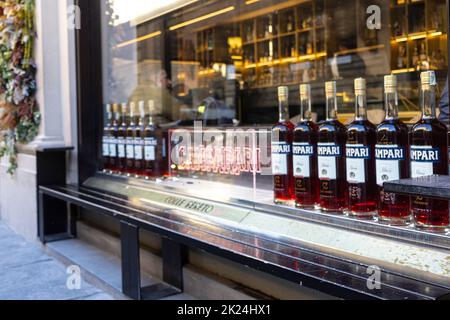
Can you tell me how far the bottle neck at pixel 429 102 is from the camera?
5.80ft

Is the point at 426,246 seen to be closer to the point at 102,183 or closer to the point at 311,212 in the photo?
the point at 311,212

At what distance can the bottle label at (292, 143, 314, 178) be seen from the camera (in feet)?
7.23

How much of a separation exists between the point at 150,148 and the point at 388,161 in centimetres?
220

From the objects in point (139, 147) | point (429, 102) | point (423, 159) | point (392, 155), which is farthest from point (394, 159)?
point (139, 147)

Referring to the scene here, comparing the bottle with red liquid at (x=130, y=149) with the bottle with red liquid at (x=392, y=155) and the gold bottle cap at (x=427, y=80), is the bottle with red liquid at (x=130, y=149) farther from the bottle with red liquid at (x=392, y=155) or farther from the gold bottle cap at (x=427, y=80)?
the gold bottle cap at (x=427, y=80)

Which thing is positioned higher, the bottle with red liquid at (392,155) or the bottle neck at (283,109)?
the bottle neck at (283,109)

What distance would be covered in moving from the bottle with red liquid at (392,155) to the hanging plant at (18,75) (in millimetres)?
3850

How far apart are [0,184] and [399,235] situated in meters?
5.37

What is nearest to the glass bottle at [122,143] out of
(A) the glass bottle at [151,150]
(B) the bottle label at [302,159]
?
(A) the glass bottle at [151,150]

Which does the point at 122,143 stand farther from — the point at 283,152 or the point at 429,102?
the point at 429,102

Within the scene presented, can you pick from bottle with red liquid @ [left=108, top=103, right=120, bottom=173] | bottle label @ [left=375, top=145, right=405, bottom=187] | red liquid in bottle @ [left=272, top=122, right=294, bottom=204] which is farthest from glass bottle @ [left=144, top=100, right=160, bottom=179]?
bottle label @ [left=375, top=145, right=405, bottom=187]

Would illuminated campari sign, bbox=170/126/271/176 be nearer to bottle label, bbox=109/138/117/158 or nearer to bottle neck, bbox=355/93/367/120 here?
bottle neck, bbox=355/93/367/120

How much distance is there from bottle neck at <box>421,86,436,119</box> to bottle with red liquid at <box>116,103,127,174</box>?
272 cm
